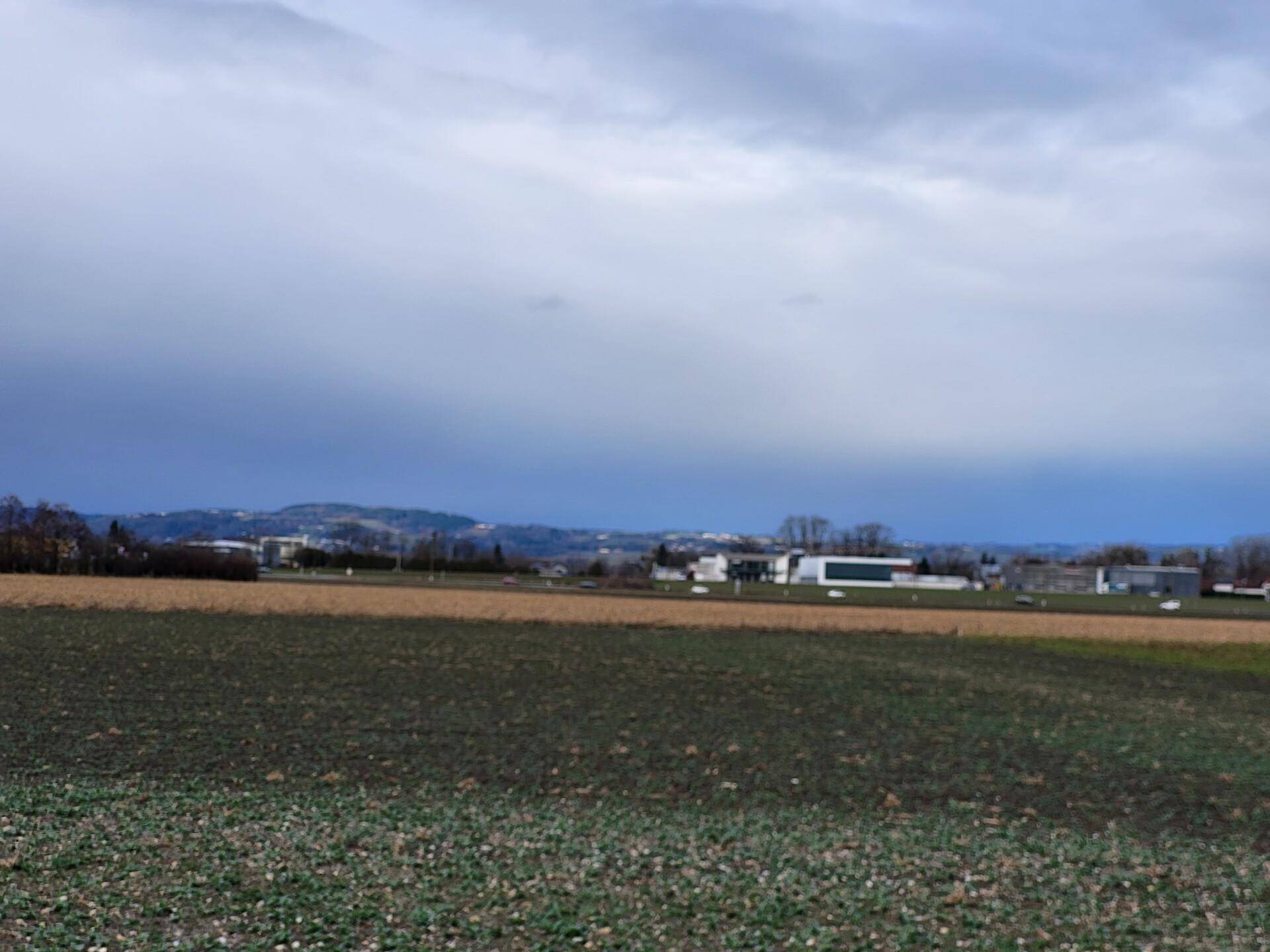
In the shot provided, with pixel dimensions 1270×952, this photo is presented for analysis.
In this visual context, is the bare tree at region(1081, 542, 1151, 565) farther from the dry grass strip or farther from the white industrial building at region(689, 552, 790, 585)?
the dry grass strip

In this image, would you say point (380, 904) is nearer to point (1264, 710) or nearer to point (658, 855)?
point (658, 855)

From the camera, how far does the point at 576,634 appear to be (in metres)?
40.0

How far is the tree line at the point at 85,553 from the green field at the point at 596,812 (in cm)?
4399

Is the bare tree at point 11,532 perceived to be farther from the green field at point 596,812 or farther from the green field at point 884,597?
the green field at point 596,812

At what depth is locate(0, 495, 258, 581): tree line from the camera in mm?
64188

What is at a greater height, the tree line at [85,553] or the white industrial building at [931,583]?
the tree line at [85,553]

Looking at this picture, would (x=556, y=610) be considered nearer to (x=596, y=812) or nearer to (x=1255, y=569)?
(x=596, y=812)

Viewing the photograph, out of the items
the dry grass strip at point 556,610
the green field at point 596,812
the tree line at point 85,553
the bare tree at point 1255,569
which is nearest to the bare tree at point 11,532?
the tree line at point 85,553

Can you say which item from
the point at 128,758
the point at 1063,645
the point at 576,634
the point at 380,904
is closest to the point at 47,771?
the point at 128,758

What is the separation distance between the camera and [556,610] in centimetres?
4941

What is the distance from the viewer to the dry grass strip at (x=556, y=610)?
42.9 meters

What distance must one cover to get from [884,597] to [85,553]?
6713cm

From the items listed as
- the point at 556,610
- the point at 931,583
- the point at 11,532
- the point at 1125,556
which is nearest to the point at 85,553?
the point at 11,532

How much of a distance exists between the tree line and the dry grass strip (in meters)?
11.9
